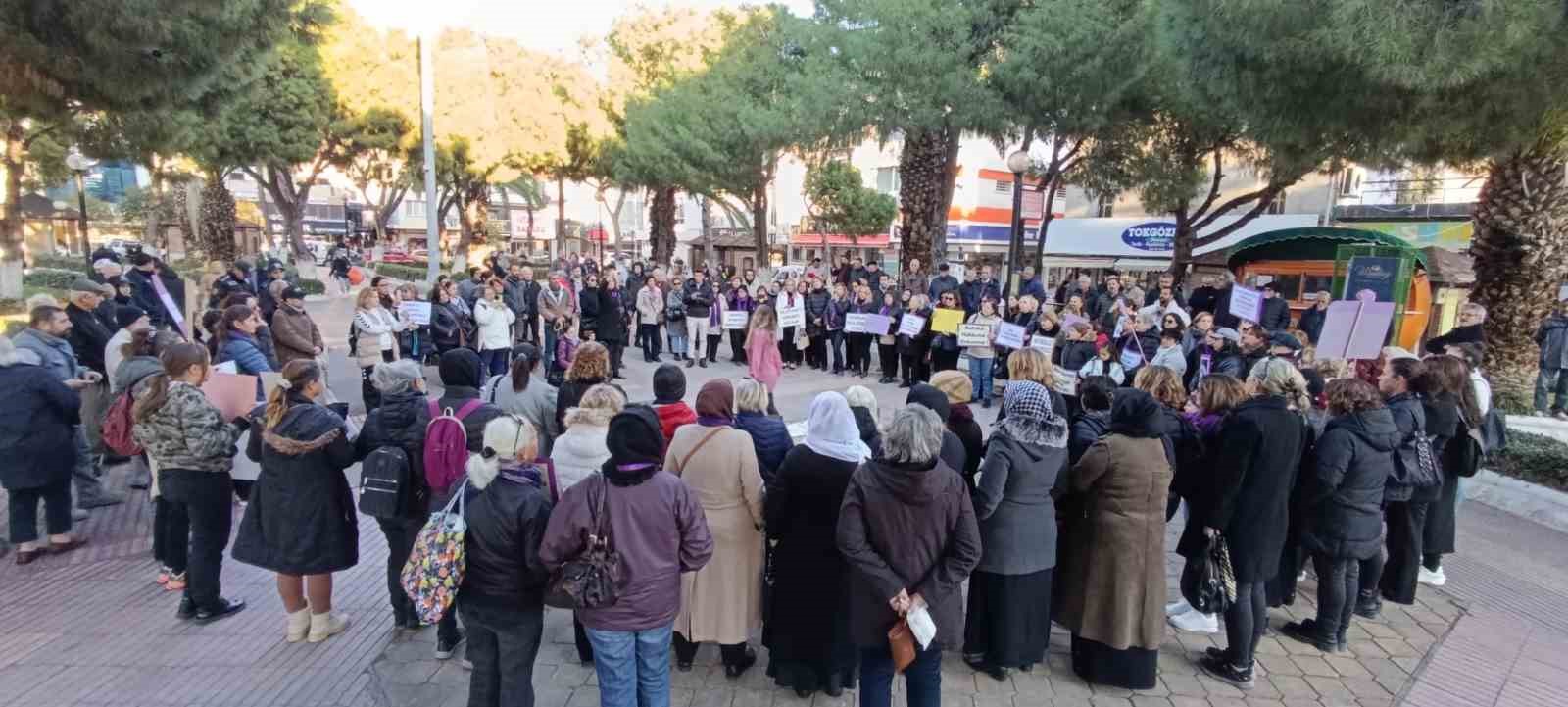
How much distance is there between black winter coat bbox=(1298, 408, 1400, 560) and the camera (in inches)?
167

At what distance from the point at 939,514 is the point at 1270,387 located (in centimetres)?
216

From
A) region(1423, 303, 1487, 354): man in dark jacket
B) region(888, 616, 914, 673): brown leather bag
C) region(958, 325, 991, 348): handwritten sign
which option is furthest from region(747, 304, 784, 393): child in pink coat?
region(1423, 303, 1487, 354): man in dark jacket

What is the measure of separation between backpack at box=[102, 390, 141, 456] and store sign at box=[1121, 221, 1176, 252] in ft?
93.7

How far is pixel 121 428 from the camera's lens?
4.87 metres

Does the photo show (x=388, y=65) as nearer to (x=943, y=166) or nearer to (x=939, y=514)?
(x=943, y=166)

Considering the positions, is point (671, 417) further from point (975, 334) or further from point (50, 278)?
point (50, 278)

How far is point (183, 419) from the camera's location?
432cm

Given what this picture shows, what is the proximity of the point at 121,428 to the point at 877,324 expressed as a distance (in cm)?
920

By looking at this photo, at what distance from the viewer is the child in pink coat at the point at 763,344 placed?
9.72m

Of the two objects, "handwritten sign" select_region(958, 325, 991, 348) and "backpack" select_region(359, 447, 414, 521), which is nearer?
"backpack" select_region(359, 447, 414, 521)

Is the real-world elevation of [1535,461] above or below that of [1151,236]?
below

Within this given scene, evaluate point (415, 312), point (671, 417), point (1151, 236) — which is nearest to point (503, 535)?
point (671, 417)

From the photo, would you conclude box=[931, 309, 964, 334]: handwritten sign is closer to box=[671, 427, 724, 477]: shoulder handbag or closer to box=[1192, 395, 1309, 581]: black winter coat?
box=[1192, 395, 1309, 581]: black winter coat

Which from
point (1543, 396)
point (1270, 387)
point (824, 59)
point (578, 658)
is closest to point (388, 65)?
point (824, 59)
